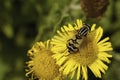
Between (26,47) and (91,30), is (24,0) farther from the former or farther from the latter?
(91,30)

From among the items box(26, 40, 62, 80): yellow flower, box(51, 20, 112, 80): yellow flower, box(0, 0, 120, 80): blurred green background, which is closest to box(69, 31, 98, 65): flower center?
box(51, 20, 112, 80): yellow flower

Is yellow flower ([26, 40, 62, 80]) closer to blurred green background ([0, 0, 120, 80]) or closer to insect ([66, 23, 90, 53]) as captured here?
insect ([66, 23, 90, 53])

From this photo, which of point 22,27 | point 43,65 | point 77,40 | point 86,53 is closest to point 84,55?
point 86,53

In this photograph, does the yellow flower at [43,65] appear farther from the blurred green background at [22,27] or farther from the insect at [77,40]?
the blurred green background at [22,27]

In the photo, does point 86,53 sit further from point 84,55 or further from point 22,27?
point 22,27

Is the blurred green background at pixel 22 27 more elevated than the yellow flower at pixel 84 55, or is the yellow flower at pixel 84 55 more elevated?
the blurred green background at pixel 22 27

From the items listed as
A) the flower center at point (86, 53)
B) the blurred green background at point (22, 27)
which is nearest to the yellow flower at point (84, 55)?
the flower center at point (86, 53)
